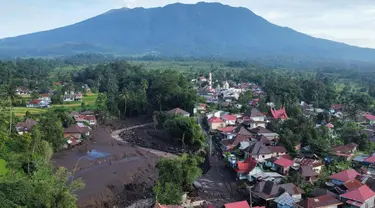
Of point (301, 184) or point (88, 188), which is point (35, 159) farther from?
point (301, 184)

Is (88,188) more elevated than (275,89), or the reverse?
(275,89)

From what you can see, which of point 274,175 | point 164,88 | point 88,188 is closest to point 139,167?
point 88,188

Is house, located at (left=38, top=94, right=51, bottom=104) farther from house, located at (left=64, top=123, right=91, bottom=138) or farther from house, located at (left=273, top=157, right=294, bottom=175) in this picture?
house, located at (left=273, top=157, right=294, bottom=175)

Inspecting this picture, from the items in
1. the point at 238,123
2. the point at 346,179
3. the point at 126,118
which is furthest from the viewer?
the point at 126,118

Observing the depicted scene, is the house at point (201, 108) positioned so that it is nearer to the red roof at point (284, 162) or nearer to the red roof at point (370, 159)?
the red roof at point (284, 162)

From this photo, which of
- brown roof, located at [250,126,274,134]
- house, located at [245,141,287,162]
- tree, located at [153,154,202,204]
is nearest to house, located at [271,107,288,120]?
brown roof, located at [250,126,274,134]

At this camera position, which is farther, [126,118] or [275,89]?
[275,89]

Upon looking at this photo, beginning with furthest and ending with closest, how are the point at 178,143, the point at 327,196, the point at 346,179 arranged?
the point at 178,143
the point at 346,179
the point at 327,196
